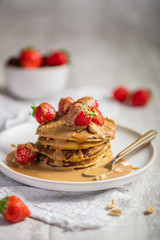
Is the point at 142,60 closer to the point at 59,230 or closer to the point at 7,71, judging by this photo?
the point at 7,71

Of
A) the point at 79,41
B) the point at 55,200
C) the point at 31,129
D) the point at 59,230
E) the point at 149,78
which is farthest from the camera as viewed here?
the point at 79,41

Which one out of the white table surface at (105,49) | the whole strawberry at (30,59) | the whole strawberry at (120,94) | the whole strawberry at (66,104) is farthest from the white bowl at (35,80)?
the whole strawberry at (66,104)

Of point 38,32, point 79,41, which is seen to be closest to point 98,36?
point 79,41

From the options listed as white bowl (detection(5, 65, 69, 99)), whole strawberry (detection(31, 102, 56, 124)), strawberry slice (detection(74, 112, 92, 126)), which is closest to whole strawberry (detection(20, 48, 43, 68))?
white bowl (detection(5, 65, 69, 99))

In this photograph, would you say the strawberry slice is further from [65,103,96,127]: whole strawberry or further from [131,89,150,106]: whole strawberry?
[131,89,150,106]: whole strawberry

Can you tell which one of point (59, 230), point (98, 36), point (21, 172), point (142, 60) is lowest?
point (59, 230)

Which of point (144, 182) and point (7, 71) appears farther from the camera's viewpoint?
point (7, 71)

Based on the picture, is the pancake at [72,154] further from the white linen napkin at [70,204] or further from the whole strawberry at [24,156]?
the white linen napkin at [70,204]

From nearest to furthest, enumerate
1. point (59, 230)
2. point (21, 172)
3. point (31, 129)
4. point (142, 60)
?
point (59, 230) < point (21, 172) < point (31, 129) < point (142, 60)
